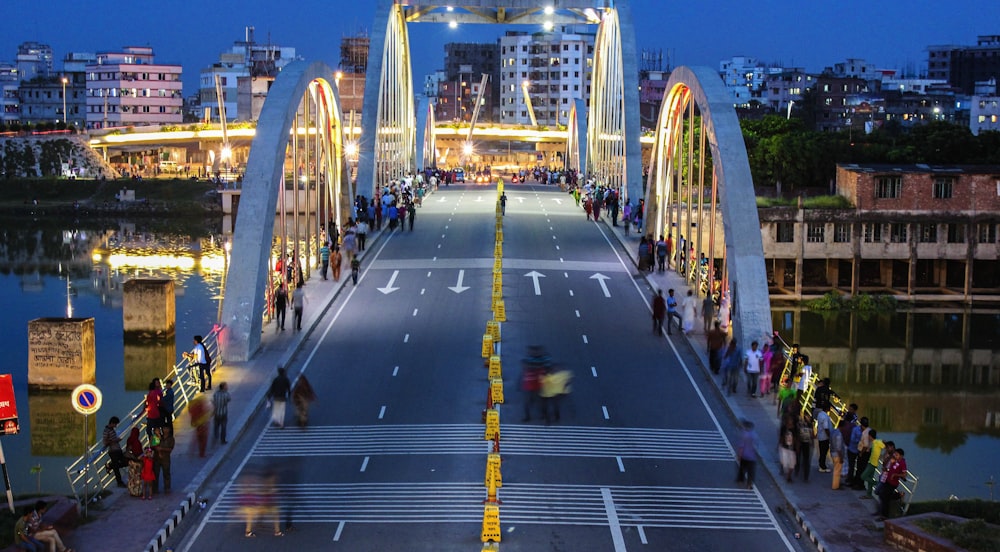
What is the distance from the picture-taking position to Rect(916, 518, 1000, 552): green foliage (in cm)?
1898

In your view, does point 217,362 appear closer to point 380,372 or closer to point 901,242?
point 380,372

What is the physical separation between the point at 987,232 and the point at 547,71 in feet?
373

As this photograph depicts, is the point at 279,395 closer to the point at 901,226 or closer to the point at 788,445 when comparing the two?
the point at 788,445

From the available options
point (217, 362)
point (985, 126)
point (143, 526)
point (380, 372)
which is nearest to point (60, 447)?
point (217, 362)

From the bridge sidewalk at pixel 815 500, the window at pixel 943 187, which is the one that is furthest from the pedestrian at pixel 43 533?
the window at pixel 943 187

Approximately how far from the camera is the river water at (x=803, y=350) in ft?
111

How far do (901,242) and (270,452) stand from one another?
51422 millimetres

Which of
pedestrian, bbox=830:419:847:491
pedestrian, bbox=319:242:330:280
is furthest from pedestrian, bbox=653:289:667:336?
pedestrian, bbox=319:242:330:280

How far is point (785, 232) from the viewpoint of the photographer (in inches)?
2763

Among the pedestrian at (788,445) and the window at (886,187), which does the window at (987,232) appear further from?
the pedestrian at (788,445)

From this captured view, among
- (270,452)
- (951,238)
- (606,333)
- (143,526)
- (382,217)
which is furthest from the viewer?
(951,238)

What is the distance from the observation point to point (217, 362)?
32219 millimetres

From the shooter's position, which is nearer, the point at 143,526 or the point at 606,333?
the point at 143,526

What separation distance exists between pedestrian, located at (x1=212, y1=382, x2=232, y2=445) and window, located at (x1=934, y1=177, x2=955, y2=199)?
53.0 meters
